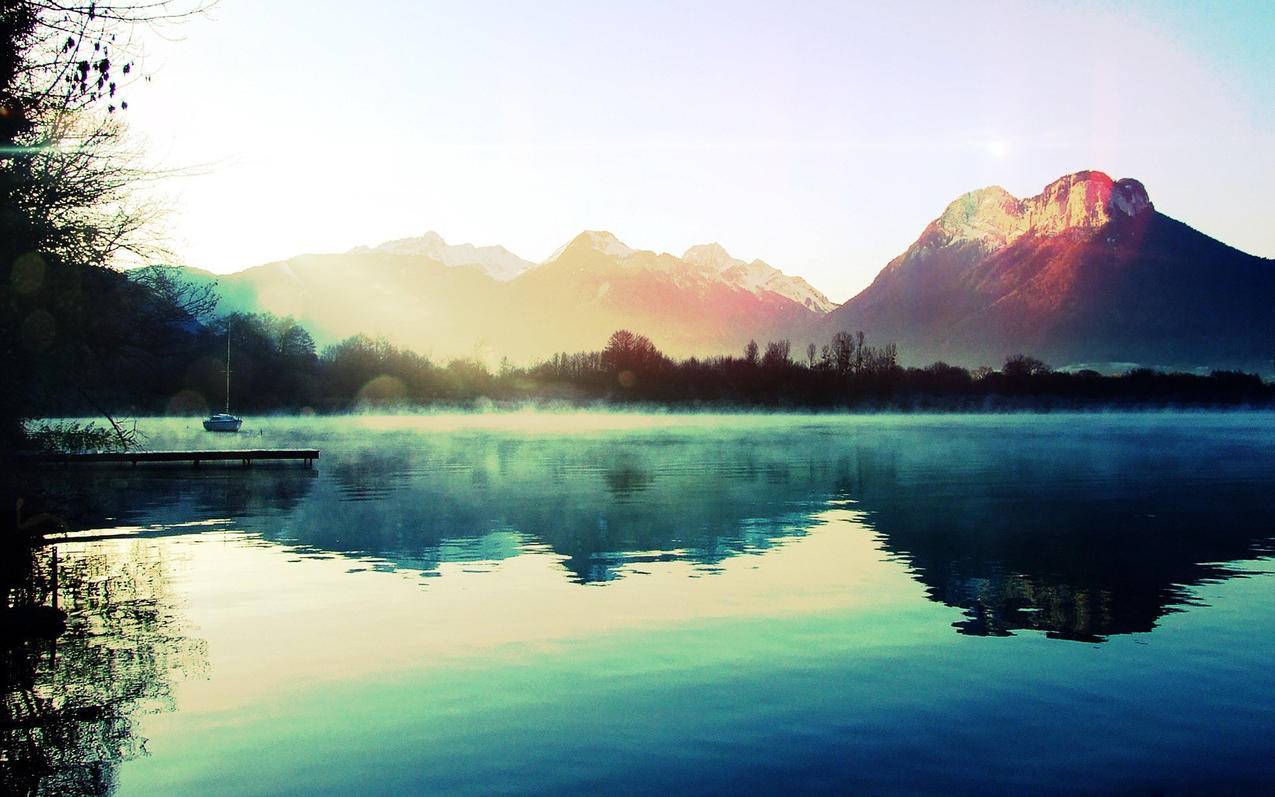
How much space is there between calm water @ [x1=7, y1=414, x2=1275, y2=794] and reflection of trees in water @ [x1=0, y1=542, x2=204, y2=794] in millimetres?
82

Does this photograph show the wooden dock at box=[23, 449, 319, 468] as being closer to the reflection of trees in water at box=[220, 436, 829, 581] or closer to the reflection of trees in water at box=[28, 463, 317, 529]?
the reflection of trees in water at box=[28, 463, 317, 529]

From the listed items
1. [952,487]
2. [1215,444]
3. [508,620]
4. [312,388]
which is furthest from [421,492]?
[312,388]

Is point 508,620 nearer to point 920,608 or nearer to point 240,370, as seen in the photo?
point 920,608

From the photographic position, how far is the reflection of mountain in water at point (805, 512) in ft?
91.8

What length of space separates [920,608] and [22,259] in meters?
19.7

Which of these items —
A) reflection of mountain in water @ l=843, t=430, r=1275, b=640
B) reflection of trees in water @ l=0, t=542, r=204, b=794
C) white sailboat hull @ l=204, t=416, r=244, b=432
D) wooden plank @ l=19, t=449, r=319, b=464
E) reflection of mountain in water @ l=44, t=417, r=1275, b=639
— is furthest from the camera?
white sailboat hull @ l=204, t=416, r=244, b=432

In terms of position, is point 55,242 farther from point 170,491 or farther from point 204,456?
point 204,456

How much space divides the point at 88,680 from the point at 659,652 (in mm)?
9696

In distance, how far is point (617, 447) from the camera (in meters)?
100

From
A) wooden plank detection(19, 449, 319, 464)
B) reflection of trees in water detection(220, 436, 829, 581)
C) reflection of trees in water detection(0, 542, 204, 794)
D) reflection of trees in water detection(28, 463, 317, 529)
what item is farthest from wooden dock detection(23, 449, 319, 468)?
reflection of trees in water detection(0, 542, 204, 794)

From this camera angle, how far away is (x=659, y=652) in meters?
20.0

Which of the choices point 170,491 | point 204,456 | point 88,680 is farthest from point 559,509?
point 204,456

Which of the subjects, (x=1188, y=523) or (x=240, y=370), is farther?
(x=240, y=370)

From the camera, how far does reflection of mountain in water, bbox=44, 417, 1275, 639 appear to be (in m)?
28.0
